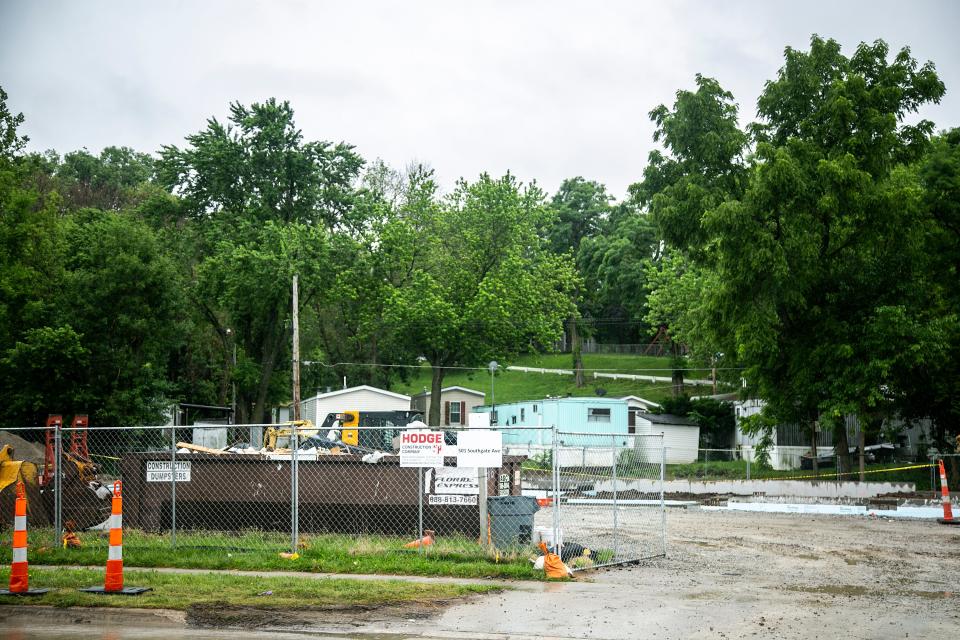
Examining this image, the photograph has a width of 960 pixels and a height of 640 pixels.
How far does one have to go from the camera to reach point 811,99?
109 feet

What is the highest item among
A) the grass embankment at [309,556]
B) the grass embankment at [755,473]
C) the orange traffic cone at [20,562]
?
the orange traffic cone at [20,562]

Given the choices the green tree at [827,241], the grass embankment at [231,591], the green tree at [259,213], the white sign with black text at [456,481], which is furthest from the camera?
the green tree at [259,213]

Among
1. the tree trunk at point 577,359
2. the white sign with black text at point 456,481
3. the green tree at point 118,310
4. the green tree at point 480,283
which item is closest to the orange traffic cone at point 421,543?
the white sign with black text at point 456,481

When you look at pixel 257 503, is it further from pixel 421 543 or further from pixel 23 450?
pixel 23 450

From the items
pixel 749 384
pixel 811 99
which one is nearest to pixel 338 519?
pixel 749 384

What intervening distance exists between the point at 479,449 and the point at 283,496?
494 centimetres

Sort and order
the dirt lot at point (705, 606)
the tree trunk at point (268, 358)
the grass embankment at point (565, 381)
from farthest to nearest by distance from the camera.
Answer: the grass embankment at point (565, 381), the tree trunk at point (268, 358), the dirt lot at point (705, 606)

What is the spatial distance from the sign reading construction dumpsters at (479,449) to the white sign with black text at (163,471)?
19.7 feet

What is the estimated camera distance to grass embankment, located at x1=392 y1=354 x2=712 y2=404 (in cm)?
7162

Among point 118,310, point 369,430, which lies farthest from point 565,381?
point 369,430

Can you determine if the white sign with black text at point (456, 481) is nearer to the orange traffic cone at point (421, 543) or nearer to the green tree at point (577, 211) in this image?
the orange traffic cone at point (421, 543)

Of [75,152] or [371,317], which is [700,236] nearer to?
[371,317]

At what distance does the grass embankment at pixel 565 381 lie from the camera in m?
71.6

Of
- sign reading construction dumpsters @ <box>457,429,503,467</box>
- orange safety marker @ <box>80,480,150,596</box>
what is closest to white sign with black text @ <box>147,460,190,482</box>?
orange safety marker @ <box>80,480,150,596</box>
